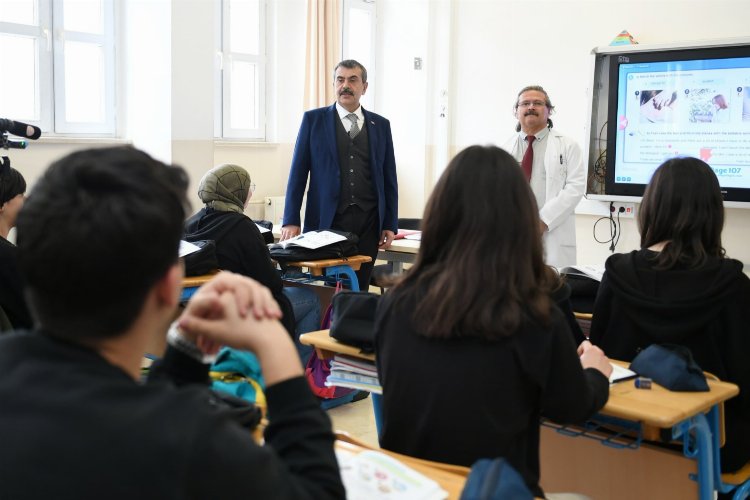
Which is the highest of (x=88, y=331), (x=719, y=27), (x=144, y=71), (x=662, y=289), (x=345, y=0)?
(x=345, y=0)

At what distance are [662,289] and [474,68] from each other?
5.54 meters

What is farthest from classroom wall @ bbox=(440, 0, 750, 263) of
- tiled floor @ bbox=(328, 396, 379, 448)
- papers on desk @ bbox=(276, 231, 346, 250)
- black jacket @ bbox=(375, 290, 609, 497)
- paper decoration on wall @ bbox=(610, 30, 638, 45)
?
black jacket @ bbox=(375, 290, 609, 497)

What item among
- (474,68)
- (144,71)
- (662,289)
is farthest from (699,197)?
(474,68)

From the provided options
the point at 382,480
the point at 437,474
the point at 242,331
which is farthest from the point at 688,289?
the point at 242,331

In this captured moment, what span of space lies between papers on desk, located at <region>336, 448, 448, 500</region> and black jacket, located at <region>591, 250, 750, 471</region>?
4.15 ft

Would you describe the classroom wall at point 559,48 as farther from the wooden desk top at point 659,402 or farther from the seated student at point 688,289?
→ the wooden desk top at point 659,402

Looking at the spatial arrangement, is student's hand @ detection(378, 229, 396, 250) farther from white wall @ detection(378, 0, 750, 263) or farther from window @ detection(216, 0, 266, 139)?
window @ detection(216, 0, 266, 139)

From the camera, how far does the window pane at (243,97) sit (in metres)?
7.33

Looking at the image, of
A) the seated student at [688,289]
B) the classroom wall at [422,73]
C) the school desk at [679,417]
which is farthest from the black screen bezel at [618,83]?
the school desk at [679,417]

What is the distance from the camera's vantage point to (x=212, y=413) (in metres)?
0.90

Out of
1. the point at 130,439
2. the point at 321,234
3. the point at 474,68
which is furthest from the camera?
the point at 474,68

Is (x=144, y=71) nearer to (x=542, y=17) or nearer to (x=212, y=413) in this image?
(x=542, y=17)

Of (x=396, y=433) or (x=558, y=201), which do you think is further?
(x=558, y=201)

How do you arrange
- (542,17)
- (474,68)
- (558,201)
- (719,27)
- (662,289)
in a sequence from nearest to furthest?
(662,289) < (558,201) < (719,27) < (542,17) < (474,68)
